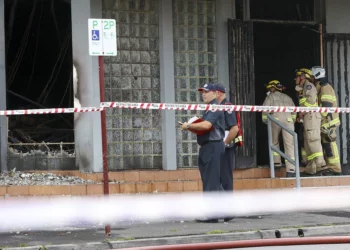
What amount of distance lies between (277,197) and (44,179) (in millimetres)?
3911

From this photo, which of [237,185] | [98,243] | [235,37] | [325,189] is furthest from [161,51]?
[98,243]

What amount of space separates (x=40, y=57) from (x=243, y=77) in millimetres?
3662

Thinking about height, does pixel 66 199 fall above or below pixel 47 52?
below

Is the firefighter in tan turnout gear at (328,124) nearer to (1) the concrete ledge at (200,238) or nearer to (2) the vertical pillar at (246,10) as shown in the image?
(2) the vertical pillar at (246,10)

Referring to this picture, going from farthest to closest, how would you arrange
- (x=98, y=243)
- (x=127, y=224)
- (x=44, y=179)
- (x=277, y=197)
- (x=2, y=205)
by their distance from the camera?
(x=277, y=197) → (x=44, y=179) → (x=2, y=205) → (x=127, y=224) → (x=98, y=243)

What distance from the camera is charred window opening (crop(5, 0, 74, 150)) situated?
16.8 meters

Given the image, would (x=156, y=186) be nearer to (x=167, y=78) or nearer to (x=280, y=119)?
(x=167, y=78)

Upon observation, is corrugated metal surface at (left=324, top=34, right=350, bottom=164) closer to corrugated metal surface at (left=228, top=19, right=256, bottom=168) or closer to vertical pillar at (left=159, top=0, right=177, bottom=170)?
corrugated metal surface at (left=228, top=19, right=256, bottom=168)

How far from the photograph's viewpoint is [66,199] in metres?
14.0

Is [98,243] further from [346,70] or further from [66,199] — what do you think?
[346,70]

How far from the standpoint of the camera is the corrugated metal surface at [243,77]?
16688 mm

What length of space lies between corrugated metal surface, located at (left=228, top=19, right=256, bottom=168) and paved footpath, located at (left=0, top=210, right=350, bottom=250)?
11.1 feet

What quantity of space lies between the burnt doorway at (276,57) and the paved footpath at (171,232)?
5469mm

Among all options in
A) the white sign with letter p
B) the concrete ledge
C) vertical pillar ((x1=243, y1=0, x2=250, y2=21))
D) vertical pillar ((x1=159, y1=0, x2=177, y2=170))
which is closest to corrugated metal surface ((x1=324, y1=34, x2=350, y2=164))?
vertical pillar ((x1=243, y1=0, x2=250, y2=21))
